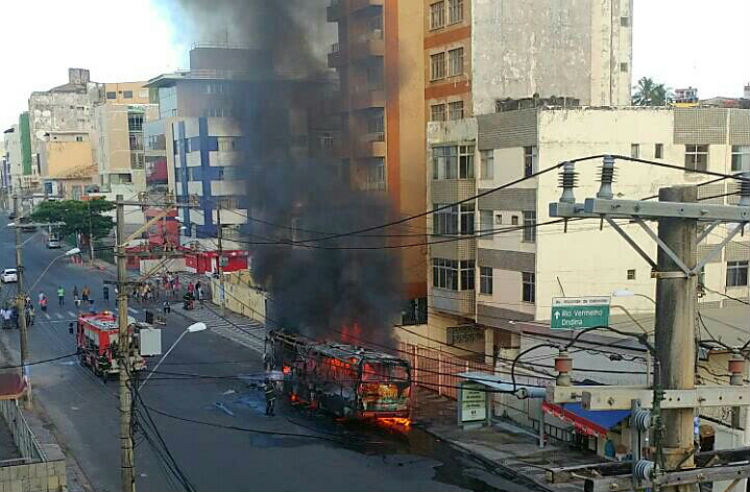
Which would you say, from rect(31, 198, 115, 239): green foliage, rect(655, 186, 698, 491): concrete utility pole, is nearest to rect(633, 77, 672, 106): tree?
rect(31, 198, 115, 239): green foliage

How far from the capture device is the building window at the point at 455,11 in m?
31.2

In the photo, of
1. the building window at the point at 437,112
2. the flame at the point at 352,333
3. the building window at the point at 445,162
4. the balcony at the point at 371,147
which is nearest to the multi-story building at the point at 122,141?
the balcony at the point at 371,147

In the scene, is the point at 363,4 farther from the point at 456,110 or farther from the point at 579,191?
the point at 579,191

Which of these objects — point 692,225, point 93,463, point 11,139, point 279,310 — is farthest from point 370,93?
point 11,139

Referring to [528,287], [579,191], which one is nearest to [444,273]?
[528,287]

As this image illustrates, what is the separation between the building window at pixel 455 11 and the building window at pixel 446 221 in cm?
757

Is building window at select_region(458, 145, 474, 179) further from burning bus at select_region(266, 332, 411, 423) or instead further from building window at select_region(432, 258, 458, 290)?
burning bus at select_region(266, 332, 411, 423)

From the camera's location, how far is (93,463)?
19.8 m

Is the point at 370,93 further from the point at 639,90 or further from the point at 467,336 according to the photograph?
the point at 639,90

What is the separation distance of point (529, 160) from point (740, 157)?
6.84 metres

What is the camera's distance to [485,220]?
90.3ft

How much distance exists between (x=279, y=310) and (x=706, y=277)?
15310 mm

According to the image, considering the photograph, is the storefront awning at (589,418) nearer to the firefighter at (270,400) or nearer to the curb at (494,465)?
the curb at (494,465)

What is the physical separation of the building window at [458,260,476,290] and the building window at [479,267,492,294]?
0.45 meters
